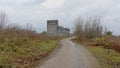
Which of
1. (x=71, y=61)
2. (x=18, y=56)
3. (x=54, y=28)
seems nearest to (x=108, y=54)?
(x=71, y=61)

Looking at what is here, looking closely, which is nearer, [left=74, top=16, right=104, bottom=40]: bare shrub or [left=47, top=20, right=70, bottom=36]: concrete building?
[left=74, top=16, right=104, bottom=40]: bare shrub

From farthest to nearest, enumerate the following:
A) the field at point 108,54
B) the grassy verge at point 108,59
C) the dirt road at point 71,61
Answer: the field at point 108,54
the grassy verge at point 108,59
the dirt road at point 71,61

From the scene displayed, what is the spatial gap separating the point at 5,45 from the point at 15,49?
106 cm

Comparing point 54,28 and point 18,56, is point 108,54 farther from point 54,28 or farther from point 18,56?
point 54,28

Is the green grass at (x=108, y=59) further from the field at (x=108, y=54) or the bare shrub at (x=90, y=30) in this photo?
the bare shrub at (x=90, y=30)

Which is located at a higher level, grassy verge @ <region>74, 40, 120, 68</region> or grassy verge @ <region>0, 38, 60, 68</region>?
grassy verge @ <region>0, 38, 60, 68</region>

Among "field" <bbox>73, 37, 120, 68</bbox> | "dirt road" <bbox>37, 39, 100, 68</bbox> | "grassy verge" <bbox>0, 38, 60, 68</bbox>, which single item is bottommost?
"field" <bbox>73, 37, 120, 68</bbox>

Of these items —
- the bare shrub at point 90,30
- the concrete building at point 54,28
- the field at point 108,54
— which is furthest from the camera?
the concrete building at point 54,28

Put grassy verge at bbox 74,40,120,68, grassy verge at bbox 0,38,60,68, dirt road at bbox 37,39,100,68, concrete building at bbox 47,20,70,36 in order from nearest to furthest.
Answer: grassy verge at bbox 0,38,60,68
dirt road at bbox 37,39,100,68
grassy verge at bbox 74,40,120,68
concrete building at bbox 47,20,70,36

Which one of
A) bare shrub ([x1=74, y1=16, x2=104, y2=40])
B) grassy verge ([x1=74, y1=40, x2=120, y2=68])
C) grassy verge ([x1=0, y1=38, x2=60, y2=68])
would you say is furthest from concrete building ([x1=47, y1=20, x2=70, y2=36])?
grassy verge ([x1=0, y1=38, x2=60, y2=68])

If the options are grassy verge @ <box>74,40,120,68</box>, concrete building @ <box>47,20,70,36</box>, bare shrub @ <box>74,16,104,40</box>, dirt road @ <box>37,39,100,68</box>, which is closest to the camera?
dirt road @ <box>37,39,100,68</box>

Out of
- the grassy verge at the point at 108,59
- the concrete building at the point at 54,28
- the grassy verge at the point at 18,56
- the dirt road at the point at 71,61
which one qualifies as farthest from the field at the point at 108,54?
the concrete building at the point at 54,28

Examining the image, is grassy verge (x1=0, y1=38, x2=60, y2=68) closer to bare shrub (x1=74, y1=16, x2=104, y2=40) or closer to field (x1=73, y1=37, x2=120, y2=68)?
field (x1=73, y1=37, x2=120, y2=68)

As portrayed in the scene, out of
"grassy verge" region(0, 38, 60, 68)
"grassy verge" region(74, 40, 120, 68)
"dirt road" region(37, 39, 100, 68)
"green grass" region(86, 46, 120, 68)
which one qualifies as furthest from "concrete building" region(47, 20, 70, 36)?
"dirt road" region(37, 39, 100, 68)
